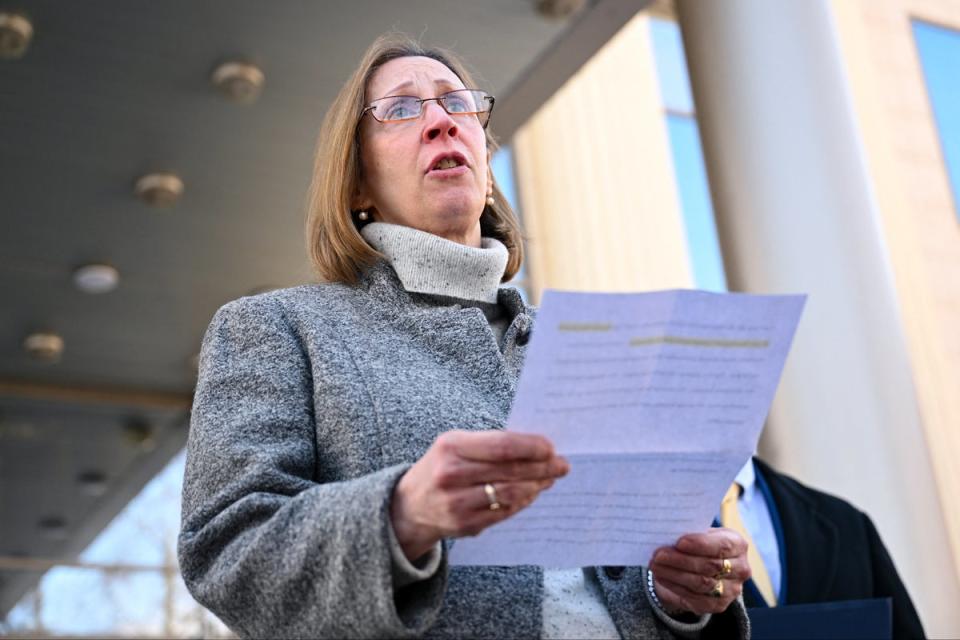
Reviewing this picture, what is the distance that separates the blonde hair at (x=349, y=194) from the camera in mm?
1545

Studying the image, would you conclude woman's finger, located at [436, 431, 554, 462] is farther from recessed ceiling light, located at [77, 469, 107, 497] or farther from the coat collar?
recessed ceiling light, located at [77, 469, 107, 497]

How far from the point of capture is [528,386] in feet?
3.26

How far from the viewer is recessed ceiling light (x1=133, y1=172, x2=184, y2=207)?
572 centimetres

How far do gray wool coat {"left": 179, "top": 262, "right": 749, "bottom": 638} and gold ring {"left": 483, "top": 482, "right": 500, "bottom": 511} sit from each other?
10 centimetres

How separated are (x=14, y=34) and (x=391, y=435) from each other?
389 centimetres

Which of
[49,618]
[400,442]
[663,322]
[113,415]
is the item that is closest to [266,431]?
[400,442]

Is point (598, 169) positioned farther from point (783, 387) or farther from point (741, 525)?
point (741, 525)

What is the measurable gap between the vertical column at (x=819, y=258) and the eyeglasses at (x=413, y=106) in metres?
2.35

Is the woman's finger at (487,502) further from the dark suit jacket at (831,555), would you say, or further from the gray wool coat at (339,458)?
the dark suit jacket at (831,555)

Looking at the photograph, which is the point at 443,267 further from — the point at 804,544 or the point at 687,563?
the point at 804,544

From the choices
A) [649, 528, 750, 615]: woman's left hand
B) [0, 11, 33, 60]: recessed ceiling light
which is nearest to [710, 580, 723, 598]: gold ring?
[649, 528, 750, 615]: woman's left hand

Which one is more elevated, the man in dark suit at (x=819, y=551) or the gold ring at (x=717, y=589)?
the man in dark suit at (x=819, y=551)

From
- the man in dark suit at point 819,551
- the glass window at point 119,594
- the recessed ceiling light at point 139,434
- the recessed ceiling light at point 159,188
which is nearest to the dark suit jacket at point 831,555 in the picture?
the man in dark suit at point 819,551

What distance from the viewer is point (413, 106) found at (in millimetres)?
1668
